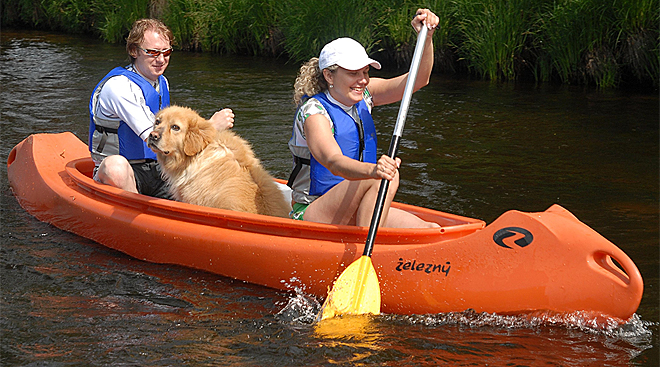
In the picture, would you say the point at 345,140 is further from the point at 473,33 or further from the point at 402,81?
the point at 473,33

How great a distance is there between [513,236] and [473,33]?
748cm

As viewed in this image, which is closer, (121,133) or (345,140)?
(345,140)

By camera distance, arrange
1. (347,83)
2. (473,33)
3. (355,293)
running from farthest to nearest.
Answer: (473,33)
(347,83)
(355,293)

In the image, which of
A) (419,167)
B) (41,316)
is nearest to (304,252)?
(41,316)

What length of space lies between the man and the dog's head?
0.41 feet

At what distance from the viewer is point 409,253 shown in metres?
3.51

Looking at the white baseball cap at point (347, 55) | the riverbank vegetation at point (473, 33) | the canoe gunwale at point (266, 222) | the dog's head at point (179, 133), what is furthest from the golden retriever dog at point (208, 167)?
the riverbank vegetation at point (473, 33)

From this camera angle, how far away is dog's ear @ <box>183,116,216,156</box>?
13.7ft

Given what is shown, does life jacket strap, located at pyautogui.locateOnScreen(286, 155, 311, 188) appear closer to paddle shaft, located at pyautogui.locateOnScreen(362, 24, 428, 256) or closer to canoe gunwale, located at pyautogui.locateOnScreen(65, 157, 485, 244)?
canoe gunwale, located at pyautogui.locateOnScreen(65, 157, 485, 244)

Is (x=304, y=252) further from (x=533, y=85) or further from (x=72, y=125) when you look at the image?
(x=533, y=85)

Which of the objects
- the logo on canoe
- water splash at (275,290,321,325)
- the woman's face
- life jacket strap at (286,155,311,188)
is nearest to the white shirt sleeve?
life jacket strap at (286,155,311,188)

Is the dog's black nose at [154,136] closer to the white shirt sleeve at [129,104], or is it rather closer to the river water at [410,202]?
the white shirt sleeve at [129,104]

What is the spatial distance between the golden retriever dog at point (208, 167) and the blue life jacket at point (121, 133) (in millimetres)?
383

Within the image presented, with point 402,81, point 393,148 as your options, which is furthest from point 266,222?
point 402,81
